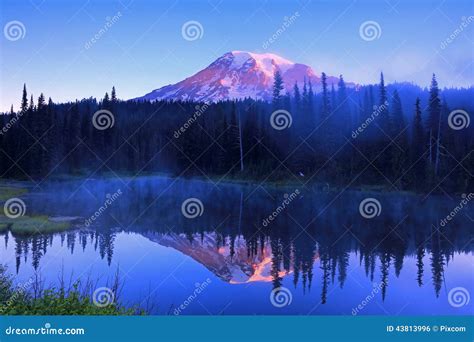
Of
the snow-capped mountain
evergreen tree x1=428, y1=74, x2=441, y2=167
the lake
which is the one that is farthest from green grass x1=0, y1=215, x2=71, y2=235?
evergreen tree x1=428, y1=74, x2=441, y2=167

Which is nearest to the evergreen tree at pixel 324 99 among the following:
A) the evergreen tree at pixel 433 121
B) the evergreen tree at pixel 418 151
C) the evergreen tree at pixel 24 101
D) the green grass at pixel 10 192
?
the evergreen tree at pixel 418 151

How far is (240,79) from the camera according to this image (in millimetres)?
9867

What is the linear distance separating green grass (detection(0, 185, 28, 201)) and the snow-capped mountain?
11.1 ft

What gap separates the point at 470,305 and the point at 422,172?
128 inches

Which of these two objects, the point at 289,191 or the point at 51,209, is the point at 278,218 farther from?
the point at 51,209

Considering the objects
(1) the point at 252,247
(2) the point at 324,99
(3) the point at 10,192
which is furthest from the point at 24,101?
(2) the point at 324,99

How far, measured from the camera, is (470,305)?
8.51 m

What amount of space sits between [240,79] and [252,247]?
4.03 m

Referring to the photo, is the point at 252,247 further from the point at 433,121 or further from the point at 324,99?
the point at 433,121

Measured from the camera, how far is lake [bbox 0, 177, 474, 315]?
28.9ft

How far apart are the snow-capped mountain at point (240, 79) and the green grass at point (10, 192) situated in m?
3.38

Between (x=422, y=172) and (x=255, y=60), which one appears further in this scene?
(x=422, y=172)

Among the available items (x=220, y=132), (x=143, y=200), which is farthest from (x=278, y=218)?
(x=143, y=200)

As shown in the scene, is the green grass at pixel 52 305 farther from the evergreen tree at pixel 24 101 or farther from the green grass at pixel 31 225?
the evergreen tree at pixel 24 101
